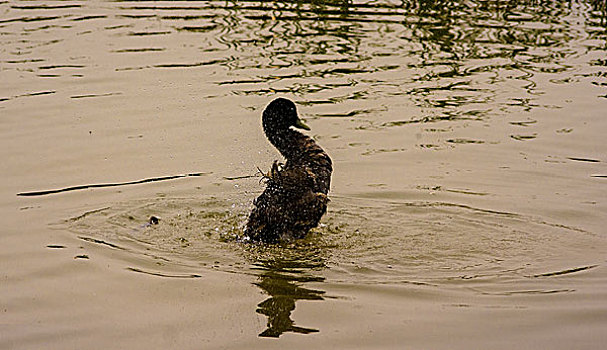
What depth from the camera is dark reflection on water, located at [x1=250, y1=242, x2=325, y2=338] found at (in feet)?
19.4

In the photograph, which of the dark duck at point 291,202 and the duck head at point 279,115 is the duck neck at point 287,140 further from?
the dark duck at point 291,202

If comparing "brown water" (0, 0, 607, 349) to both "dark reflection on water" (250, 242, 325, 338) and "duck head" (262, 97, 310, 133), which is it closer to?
"dark reflection on water" (250, 242, 325, 338)

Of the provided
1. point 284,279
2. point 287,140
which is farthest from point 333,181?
point 284,279

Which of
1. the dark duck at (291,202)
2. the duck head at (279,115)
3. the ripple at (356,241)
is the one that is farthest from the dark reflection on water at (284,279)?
the duck head at (279,115)

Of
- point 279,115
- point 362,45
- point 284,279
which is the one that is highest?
point 279,115

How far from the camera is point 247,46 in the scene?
43.8 ft

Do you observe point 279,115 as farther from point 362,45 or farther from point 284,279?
point 362,45

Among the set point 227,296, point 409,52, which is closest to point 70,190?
point 227,296

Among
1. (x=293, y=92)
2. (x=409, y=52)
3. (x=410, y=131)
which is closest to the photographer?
(x=410, y=131)

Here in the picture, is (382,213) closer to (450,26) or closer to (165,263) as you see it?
(165,263)

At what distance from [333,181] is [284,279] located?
219 cm

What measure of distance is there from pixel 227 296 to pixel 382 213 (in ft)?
6.65

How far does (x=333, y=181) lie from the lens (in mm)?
8664

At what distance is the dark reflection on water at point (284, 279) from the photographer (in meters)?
5.91
